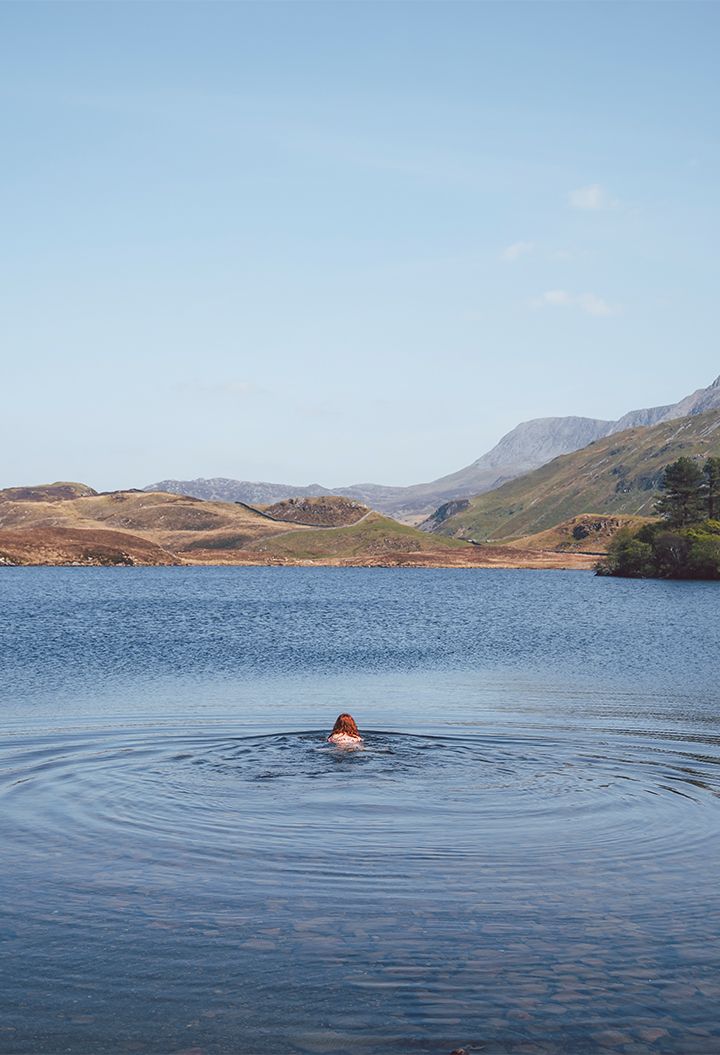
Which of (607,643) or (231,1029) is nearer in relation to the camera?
(231,1029)

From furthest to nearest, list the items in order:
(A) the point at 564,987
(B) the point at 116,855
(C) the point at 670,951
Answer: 1. (B) the point at 116,855
2. (C) the point at 670,951
3. (A) the point at 564,987

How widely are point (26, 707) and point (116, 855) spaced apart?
906 inches

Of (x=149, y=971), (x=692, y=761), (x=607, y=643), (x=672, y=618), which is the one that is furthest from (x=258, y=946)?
(x=672, y=618)

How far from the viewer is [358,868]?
1941 cm

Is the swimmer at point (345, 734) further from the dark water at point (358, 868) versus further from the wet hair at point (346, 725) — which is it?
the dark water at point (358, 868)

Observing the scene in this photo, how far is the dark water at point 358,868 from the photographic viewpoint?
13.1m

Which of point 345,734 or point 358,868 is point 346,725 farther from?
point 358,868

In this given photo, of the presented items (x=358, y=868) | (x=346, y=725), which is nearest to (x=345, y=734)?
(x=346, y=725)

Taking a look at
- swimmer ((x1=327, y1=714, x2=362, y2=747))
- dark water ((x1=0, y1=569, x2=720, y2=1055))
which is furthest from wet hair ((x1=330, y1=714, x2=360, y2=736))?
dark water ((x1=0, y1=569, x2=720, y2=1055))

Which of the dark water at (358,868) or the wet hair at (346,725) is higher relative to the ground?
the wet hair at (346,725)

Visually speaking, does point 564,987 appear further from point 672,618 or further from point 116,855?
point 672,618

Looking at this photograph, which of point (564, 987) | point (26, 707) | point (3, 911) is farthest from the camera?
point (26, 707)

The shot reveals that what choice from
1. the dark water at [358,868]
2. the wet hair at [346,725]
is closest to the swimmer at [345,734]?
the wet hair at [346,725]

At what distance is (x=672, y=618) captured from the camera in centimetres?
10062
